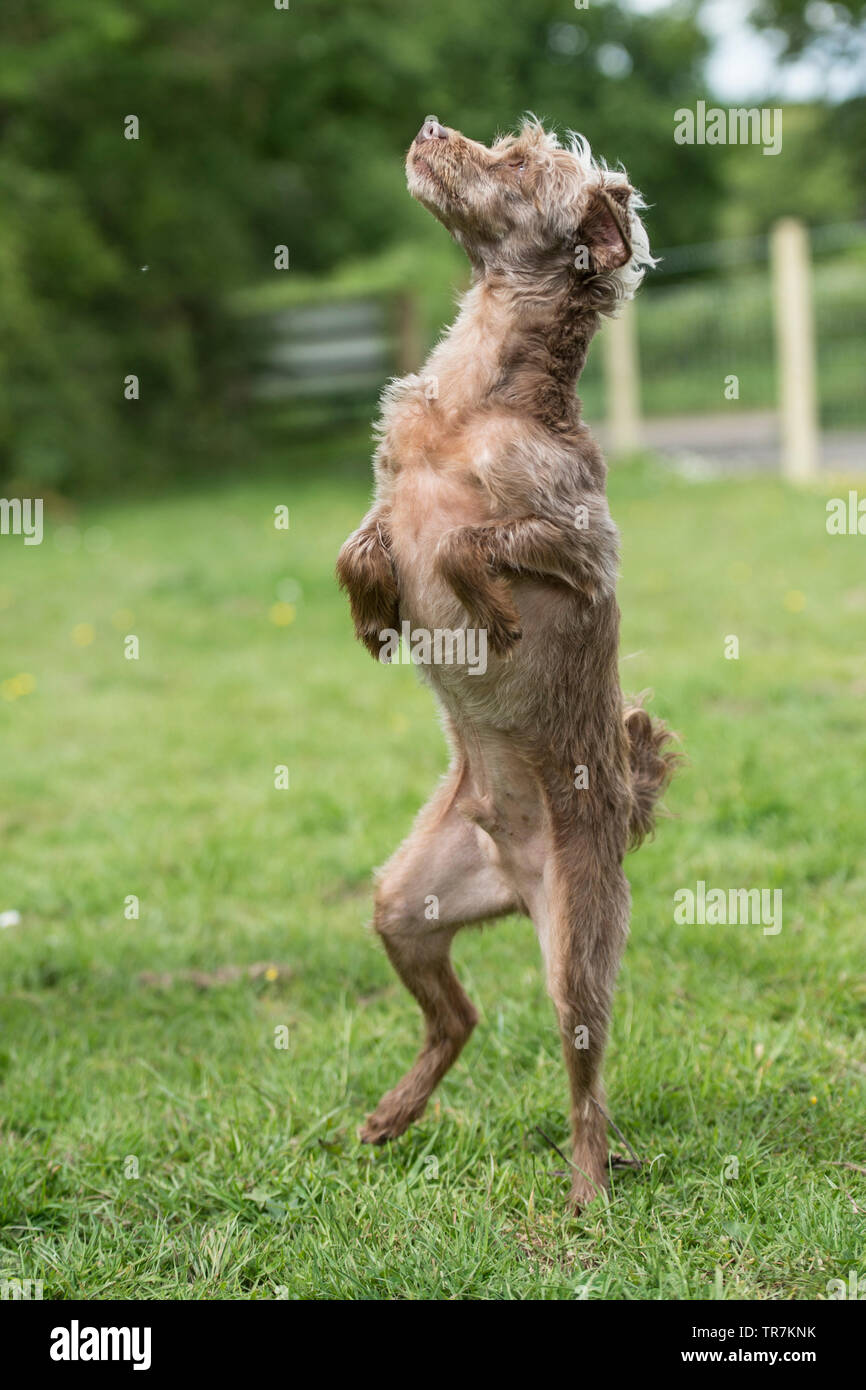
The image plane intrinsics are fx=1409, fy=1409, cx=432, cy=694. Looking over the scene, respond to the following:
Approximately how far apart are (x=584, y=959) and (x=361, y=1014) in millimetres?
1305

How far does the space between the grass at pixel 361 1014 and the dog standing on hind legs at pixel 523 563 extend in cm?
37

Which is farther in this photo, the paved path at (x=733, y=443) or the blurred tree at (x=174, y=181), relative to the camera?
the blurred tree at (x=174, y=181)

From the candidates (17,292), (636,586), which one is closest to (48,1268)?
(636,586)

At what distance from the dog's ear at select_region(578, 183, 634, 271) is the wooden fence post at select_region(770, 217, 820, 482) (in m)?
13.1

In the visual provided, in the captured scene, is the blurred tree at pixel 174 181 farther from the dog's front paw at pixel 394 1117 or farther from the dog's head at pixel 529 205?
the dog's front paw at pixel 394 1117

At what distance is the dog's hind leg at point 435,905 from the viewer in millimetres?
3373

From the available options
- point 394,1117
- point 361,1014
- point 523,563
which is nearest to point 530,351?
point 523,563

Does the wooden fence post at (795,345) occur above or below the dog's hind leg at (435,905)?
above

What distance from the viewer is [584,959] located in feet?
10.4

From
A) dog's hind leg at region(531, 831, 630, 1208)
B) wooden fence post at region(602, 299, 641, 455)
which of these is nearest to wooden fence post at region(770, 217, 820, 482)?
wooden fence post at region(602, 299, 641, 455)

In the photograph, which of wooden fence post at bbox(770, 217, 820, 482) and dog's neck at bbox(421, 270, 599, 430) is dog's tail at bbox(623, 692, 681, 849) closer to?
dog's neck at bbox(421, 270, 599, 430)

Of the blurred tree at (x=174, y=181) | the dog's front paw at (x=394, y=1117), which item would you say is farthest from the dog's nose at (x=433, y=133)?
the blurred tree at (x=174, y=181)

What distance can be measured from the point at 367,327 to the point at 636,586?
11139mm

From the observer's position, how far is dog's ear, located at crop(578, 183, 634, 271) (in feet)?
9.88
